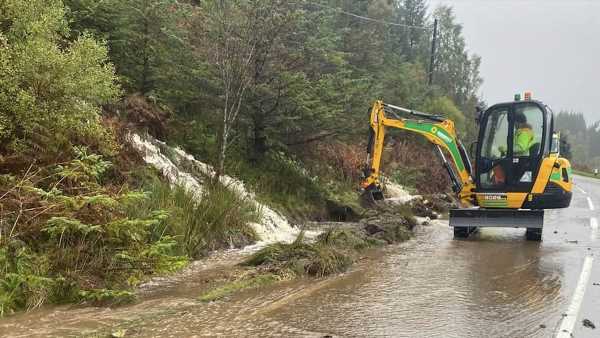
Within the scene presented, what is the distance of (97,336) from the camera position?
199 inches

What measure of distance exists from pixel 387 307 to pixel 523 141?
7.48 meters

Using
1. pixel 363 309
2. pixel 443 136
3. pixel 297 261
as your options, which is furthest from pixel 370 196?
pixel 363 309

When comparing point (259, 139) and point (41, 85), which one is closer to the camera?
point (41, 85)

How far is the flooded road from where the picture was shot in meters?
5.41

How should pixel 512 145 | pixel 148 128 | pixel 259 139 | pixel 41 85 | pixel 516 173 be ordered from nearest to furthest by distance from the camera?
pixel 41 85
pixel 516 173
pixel 512 145
pixel 148 128
pixel 259 139

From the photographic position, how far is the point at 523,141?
12242 mm

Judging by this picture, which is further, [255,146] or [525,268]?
[255,146]

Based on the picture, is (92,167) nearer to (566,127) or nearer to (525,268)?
(525,268)

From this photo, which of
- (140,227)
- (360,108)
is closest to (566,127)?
(360,108)

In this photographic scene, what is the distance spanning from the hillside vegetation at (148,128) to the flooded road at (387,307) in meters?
0.60

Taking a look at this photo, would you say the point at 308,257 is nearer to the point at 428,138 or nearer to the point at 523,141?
the point at 428,138

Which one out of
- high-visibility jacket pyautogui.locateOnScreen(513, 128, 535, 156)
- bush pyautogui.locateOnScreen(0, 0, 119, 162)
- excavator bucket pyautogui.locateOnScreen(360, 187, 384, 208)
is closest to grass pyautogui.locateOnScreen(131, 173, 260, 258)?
bush pyautogui.locateOnScreen(0, 0, 119, 162)

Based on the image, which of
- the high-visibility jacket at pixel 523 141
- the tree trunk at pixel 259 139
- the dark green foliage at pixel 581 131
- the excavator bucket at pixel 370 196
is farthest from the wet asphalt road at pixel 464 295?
the dark green foliage at pixel 581 131

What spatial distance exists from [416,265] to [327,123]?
24.9 ft
